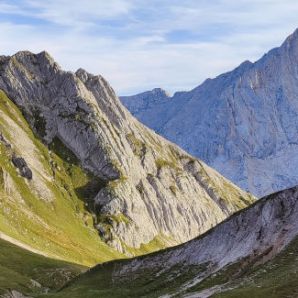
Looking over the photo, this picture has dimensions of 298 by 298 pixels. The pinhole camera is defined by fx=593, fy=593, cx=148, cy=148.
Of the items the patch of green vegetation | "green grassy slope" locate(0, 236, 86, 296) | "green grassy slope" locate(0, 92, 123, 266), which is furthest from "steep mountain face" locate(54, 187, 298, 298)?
"green grassy slope" locate(0, 92, 123, 266)

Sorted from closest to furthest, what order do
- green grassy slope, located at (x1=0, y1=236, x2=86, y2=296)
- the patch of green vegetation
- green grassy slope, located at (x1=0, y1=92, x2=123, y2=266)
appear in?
the patch of green vegetation → green grassy slope, located at (x1=0, y1=236, x2=86, y2=296) → green grassy slope, located at (x1=0, y1=92, x2=123, y2=266)

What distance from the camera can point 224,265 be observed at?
7012cm

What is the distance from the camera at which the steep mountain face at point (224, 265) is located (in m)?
57.8

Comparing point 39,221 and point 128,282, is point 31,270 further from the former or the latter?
point 39,221

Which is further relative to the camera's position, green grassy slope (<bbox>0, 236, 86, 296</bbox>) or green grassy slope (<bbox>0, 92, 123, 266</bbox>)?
green grassy slope (<bbox>0, 92, 123, 266</bbox>)

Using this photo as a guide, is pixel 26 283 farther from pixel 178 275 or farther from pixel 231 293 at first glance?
pixel 231 293

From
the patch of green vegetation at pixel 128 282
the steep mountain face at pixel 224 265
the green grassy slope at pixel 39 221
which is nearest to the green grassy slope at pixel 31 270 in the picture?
the patch of green vegetation at pixel 128 282

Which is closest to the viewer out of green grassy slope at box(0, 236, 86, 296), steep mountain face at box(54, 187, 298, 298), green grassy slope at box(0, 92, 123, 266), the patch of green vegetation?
steep mountain face at box(54, 187, 298, 298)

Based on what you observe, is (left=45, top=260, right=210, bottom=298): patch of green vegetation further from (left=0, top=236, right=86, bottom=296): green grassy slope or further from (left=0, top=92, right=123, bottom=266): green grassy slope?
(left=0, top=92, right=123, bottom=266): green grassy slope

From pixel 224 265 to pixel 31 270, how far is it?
2423 inches

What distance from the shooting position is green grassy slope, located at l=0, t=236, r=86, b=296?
104m

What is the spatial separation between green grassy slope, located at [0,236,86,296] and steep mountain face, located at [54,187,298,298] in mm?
17111

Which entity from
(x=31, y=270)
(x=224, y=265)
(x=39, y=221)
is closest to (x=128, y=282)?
(x=224, y=265)

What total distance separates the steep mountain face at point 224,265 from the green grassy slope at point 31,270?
17.1 metres
